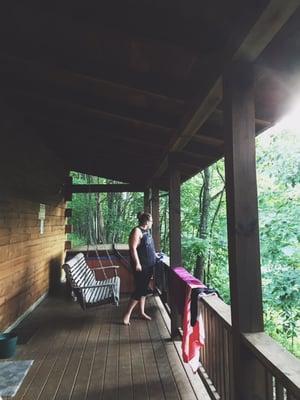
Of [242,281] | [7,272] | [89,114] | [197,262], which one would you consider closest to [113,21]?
[242,281]

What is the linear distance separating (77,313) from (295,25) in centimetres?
460

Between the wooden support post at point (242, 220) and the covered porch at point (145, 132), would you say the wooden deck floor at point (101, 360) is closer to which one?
the covered porch at point (145, 132)

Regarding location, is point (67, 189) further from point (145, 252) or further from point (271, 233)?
point (271, 233)

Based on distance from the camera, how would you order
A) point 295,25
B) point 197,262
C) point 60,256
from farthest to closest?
point 197,262, point 60,256, point 295,25

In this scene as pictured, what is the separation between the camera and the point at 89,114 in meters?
3.76

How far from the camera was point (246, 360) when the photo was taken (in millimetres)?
1655

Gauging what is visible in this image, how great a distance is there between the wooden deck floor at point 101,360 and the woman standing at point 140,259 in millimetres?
339

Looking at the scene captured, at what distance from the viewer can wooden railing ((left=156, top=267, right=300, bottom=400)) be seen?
130cm

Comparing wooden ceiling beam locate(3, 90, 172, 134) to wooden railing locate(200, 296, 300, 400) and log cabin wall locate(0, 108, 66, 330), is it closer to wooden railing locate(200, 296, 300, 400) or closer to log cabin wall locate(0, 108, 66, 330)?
log cabin wall locate(0, 108, 66, 330)

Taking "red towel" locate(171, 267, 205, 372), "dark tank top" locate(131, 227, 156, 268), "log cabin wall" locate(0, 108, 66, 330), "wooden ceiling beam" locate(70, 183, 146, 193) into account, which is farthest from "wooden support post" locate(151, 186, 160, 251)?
"red towel" locate(171, 267, 205, 372)

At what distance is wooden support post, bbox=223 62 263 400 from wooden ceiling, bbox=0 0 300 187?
16 centimetres

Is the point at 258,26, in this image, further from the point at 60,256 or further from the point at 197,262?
the point at 197,262

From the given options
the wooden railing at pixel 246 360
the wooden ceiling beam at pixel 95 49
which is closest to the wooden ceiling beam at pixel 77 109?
the wooden ceiling beam at pixel 95 49

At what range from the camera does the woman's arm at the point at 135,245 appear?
13.9 feet
